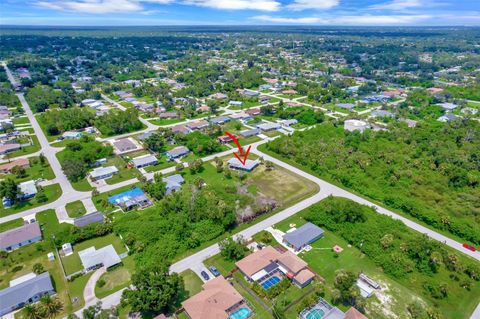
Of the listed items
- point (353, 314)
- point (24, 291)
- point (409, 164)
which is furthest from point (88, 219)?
point (409, 164)

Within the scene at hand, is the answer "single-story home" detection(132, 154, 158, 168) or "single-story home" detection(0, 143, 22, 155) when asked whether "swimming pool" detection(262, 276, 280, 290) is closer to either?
"single-story home" detection(132, 154, 158, 168)

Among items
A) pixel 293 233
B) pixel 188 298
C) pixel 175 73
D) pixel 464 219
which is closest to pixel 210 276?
pixel 188 298

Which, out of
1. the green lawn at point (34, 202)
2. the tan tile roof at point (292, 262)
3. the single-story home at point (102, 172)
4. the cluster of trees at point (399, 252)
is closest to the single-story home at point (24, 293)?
the green lawn at point (34, 202)

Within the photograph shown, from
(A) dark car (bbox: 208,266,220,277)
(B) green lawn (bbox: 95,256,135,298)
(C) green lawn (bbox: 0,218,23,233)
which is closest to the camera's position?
(B) green lawn (bbox: 95,256,135,298)

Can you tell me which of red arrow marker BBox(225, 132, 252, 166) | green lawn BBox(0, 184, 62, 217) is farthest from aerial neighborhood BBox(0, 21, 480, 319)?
red arrow marker BBox(225, 132, 252, 166)

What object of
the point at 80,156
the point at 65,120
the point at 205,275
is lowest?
the point at 205,275

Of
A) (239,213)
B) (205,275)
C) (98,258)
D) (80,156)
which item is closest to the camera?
(205,275)

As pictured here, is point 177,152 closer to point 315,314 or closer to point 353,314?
point 315,314
